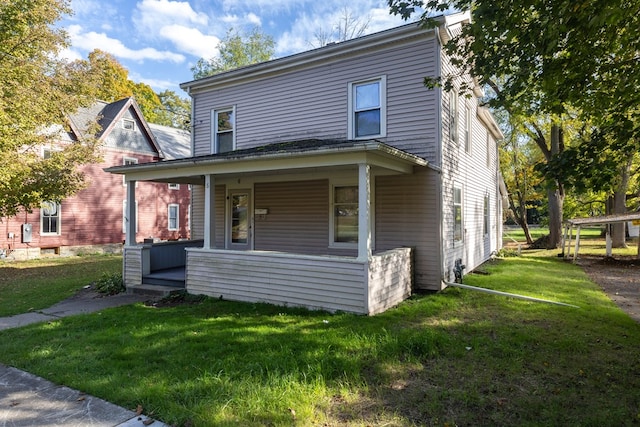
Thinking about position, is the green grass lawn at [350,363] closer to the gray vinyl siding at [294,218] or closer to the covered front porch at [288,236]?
the covered front porch at [288,236]

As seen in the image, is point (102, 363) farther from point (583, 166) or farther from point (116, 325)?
point (583, 166)

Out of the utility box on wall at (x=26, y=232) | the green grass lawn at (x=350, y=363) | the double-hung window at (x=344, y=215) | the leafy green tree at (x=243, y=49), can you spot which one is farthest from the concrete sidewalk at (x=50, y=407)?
the leafy green tree at (x=243, y=49)

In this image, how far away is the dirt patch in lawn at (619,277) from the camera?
7924mm

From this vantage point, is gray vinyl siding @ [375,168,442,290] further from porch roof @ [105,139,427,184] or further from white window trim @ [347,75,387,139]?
white window trim @ [347,75,387,139]

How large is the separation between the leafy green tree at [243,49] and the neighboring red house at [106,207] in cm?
A: 880

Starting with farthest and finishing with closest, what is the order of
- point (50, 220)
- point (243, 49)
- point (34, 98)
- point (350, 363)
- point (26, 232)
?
1. point (243, 49)
2. point (50, 220)
3. point (26, 232)
4. point (34, 98)
5. point (350, 363)

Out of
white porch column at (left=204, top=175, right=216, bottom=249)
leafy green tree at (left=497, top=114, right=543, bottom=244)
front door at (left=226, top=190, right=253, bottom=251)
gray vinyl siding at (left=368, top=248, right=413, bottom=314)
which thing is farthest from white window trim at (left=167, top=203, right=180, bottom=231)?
leafy green tree at (left=497, top=114, right=543, bottom=244)

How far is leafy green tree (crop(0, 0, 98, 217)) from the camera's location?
10914 mm

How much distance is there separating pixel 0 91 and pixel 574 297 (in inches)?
609

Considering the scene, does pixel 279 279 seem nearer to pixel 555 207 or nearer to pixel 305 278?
pixel 305 278

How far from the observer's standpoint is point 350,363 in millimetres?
4203

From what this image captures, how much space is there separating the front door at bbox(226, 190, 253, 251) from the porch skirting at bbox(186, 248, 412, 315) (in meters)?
2.65

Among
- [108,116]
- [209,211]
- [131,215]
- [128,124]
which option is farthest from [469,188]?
[108,116]

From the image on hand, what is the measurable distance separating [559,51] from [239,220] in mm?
8551
